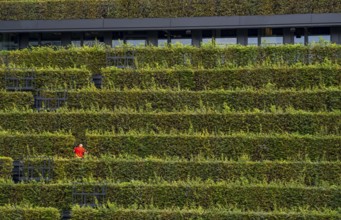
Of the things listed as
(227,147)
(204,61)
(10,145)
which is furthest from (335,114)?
(10,145)

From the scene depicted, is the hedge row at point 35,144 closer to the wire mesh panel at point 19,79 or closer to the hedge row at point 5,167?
the hedge row at point 5,167

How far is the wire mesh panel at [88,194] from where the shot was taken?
19.7 metres

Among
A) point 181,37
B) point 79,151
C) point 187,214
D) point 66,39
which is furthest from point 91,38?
point 187,214

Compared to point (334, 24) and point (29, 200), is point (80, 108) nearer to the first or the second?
point (29, 200)

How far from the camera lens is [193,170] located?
20.1 metres

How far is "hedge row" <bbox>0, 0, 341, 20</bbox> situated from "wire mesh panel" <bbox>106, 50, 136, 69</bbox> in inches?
129

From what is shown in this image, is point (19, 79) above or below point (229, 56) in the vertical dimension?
below

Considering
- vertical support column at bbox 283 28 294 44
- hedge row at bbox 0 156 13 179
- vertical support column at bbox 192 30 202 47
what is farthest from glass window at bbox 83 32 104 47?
hedge row at bbox 0 156 13 179

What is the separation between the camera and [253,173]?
19875 millimetres

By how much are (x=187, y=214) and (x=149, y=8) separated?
454 inches

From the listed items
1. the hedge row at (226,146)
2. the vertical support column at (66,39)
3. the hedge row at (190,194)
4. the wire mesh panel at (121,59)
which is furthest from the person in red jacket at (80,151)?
the vertical support column at (66,39)

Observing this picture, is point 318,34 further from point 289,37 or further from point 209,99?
point 209,99

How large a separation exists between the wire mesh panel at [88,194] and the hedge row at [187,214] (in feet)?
2.53

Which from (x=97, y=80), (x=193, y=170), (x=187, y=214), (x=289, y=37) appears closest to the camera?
(x=187, y=214)
